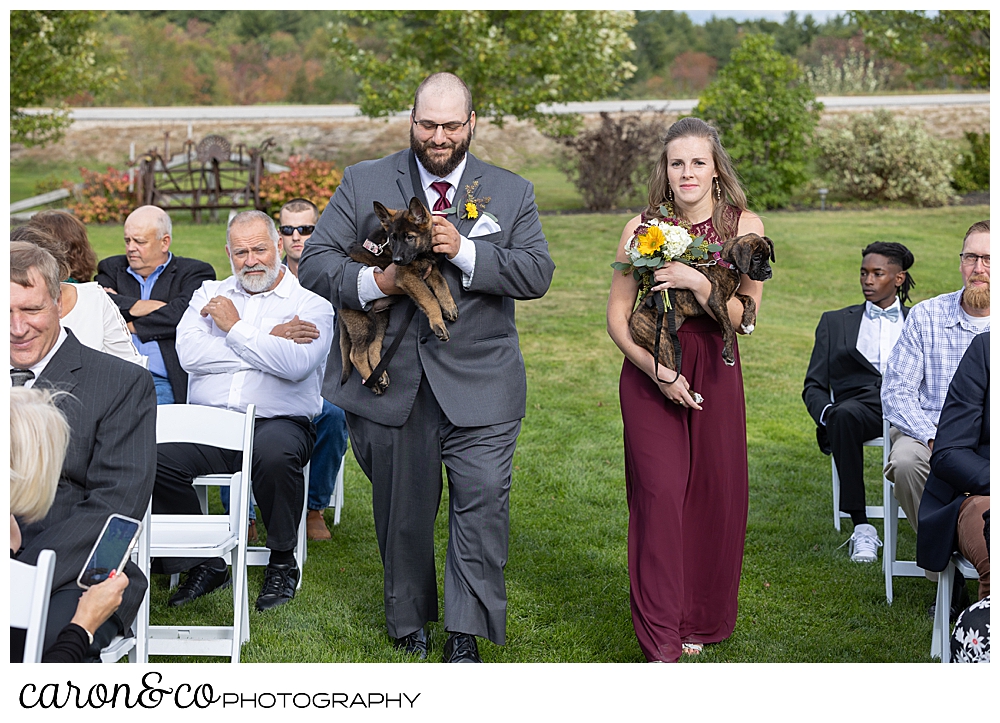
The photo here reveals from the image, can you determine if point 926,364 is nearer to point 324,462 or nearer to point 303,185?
point 324,462

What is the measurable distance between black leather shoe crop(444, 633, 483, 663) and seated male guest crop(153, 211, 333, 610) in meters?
1.19

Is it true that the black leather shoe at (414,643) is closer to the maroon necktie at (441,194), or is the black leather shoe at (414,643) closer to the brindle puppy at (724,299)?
the brindle puppy at (724,299)

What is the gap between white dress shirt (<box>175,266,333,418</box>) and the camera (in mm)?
5129

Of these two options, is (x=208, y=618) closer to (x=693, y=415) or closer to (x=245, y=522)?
(x=245, y=522)

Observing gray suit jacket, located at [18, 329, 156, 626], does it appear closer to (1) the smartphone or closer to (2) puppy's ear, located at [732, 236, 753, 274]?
(1) the smartphone

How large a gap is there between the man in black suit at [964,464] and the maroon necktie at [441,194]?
2.16 meters

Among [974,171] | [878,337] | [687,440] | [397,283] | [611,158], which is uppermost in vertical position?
[611,158]

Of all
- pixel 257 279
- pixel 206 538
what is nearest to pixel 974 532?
pixel 206 538

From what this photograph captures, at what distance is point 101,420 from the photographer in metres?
3.24

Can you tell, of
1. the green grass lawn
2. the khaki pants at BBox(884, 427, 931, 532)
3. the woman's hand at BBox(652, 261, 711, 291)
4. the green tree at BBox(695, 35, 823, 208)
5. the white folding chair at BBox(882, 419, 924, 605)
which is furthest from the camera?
the green tree at BBox(695, 35, 823, 208)

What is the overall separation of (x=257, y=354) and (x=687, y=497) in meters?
2.32

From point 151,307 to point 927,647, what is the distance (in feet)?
15.1

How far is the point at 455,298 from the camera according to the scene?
3.94 m

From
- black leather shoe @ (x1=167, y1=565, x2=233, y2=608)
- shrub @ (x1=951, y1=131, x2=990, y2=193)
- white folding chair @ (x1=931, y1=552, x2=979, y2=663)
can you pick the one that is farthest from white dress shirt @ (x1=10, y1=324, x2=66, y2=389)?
shrub @ (x1=951, y1=131, x2=990, y2=193)
